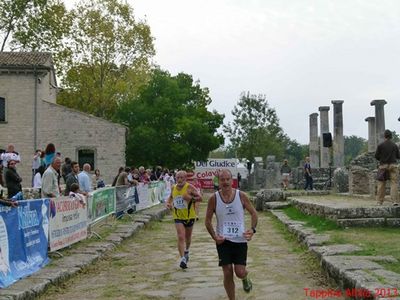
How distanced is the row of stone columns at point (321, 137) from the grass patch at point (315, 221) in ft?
55.9

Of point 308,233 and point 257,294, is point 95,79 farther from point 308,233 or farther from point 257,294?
point 257,294

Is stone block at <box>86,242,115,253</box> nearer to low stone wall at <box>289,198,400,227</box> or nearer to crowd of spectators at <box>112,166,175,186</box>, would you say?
low stone wall at <box>289,198,400,227</box>

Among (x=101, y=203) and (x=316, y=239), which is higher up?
(x=101, y=203)

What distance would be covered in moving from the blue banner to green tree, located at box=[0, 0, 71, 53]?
118ft

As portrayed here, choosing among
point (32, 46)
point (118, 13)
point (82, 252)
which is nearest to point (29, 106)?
point (32, 46)

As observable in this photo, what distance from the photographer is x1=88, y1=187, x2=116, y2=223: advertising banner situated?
13859mm

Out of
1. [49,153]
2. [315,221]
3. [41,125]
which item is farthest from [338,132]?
[49,153]

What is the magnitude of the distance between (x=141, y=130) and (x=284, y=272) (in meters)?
30.8

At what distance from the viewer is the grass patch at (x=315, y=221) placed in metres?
13.5

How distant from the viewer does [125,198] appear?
1912 centimetres

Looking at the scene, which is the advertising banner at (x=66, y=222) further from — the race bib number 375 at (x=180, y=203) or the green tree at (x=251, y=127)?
the green tree at (x=251, y=127)

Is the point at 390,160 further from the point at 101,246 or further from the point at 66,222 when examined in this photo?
the point at 66,222

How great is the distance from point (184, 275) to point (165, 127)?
3115 cm

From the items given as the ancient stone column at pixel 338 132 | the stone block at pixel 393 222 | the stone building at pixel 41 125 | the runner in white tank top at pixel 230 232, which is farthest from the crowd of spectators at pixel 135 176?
the runner in white tank top at pixel 230 232
